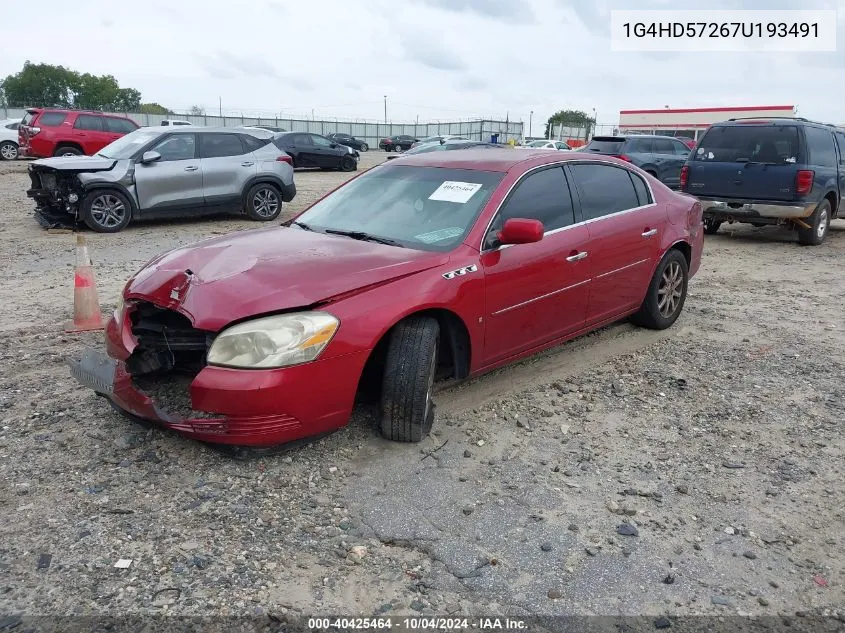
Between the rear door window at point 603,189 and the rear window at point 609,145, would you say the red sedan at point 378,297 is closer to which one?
the rear door window at point 603,189

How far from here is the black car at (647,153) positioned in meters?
16.6

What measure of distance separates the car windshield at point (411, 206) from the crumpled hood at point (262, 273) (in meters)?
0.23

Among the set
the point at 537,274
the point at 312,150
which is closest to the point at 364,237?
the point at 537,274

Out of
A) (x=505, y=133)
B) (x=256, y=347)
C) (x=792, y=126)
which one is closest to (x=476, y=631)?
(x=256, y=347)

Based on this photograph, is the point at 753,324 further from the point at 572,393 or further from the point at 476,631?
the point at 476,631

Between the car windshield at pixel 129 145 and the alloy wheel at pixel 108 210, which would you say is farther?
the car windshield at pixel 129 145

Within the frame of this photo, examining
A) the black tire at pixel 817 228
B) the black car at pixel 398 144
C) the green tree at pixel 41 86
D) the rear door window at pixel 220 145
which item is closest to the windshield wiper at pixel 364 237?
the rear door window at pixel 220 145

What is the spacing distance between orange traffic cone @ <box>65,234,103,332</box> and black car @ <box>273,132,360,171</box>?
18596mm

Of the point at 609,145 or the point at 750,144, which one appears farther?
the point at 609,145

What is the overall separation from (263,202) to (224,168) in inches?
35.3

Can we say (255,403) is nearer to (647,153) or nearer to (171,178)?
(171,178)

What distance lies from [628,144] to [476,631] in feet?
52.7

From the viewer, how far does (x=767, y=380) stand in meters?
4.78

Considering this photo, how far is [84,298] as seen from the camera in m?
5.45
